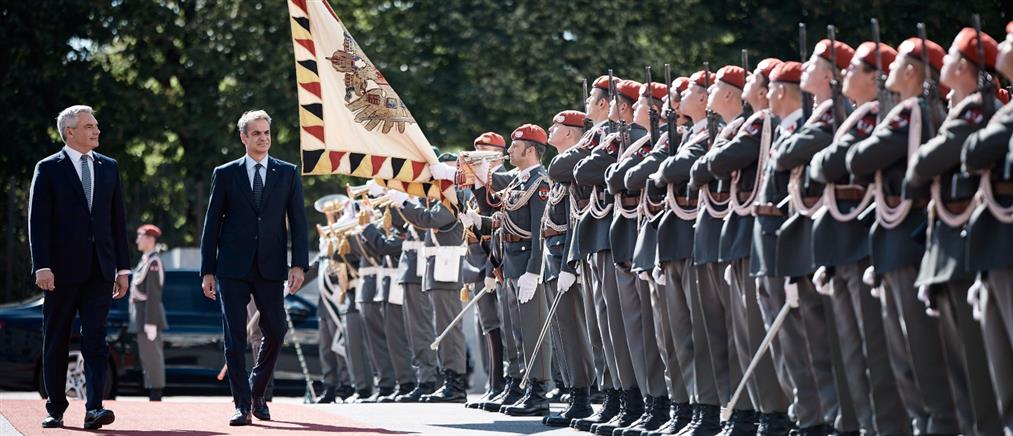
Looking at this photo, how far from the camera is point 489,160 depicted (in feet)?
40.6

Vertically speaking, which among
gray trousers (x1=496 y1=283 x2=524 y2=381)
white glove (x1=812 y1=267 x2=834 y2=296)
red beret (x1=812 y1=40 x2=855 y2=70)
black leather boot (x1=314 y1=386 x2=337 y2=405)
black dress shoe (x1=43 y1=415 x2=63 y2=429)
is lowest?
black leather boot (x1=314 y1=386 x2=337 y2=405)

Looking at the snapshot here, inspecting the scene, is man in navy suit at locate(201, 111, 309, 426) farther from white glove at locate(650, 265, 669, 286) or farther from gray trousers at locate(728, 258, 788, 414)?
gray trousers at locate(728, 258, 788, 414)

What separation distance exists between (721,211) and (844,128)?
Result: 1.24 m

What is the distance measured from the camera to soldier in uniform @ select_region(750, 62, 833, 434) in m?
7.88

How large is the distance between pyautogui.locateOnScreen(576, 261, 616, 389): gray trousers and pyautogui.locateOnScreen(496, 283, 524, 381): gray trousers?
170 cm

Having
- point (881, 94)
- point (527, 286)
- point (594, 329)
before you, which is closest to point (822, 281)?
point (881, 94)

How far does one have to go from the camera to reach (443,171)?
41.3ft

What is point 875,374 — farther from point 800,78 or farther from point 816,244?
point 800,78

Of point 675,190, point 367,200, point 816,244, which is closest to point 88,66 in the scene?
point 367,200

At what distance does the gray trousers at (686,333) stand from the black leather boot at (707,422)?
0.04m

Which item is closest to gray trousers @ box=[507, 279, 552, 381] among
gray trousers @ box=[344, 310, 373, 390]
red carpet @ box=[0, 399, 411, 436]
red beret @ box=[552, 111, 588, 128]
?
red beret @ box=[552, 111, 588, 128]

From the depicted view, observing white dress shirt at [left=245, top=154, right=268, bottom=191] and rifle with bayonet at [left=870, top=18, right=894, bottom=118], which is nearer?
rifle with bayonet at [left=870, top=18, right=894, bottom=118]

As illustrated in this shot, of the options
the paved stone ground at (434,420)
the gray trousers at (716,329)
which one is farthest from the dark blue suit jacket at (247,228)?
the gray trousers at (716,329)

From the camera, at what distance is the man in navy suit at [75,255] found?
32.1 feet
